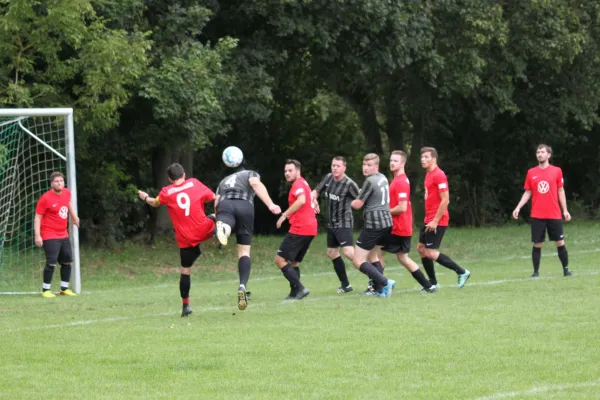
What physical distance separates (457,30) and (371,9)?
4371 millimetres

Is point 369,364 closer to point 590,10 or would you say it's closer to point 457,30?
point 457,30

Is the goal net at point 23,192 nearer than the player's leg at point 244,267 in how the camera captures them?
No

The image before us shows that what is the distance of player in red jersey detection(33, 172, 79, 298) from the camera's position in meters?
15.8

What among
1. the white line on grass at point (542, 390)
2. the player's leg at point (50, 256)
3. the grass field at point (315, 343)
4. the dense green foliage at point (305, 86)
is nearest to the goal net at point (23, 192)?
the player's leg at point (50, 256)

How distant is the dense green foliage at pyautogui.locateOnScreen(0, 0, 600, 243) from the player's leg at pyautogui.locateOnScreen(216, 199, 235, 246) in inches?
314

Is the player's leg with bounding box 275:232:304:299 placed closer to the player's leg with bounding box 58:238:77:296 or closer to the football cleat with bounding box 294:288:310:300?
the football cleat with bounding box 294:288:310:300

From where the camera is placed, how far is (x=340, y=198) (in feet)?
46.6

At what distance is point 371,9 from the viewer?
82.1 feet

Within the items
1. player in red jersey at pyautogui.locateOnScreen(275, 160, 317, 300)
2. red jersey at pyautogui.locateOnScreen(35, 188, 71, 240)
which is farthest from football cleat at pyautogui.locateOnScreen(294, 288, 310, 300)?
red jersey at pyautogui.locateOnScreen(35, 188, 71, 240)

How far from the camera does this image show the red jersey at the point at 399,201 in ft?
45.0

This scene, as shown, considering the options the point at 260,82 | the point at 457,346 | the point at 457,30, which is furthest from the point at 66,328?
the point at 457,30

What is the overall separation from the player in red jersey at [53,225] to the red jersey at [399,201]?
517 centimetres

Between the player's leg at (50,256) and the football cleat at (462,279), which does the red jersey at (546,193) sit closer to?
the football cleat at (462,279)

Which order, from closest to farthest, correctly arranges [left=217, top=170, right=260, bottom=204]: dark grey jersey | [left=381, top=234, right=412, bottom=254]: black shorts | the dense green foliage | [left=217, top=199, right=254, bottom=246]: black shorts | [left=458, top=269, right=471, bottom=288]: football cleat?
[left=217, top=199, right=254, bottom=246]: black shorts < [left=217, top=170, right=260, bottom=204]: dark grey jersey < [left=381, top=234, right=412, bottom=254]: black shorts < [left=458, top=269, right=471, bottom=288]: football cleat < the dense green foliage
